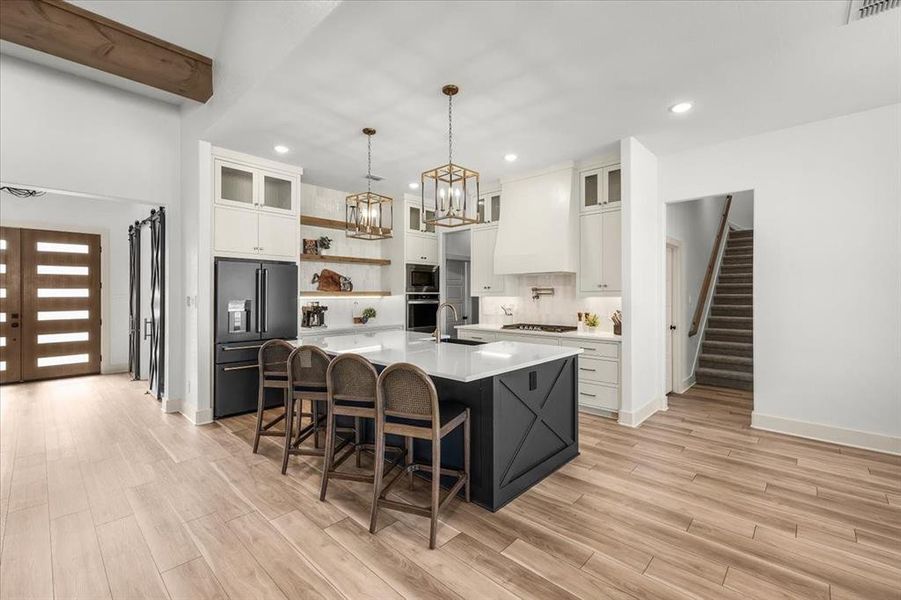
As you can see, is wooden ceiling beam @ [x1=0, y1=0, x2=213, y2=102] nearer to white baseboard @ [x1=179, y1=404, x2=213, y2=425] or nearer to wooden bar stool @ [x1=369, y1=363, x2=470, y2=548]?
white baseboard @ [x1=179, y1=404, x2=213, y2=425]

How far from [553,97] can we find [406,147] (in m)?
1.72

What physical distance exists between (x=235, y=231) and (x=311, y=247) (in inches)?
47.4

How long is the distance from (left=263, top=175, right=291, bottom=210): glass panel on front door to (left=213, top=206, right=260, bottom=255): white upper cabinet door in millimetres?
288

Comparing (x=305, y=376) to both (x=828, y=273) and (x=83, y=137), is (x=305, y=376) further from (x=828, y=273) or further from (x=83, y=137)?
(x=828, y=273)

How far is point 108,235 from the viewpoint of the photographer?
6.84 meters

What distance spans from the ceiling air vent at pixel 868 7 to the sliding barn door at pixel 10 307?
9.59m

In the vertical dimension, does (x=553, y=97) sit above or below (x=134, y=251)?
above

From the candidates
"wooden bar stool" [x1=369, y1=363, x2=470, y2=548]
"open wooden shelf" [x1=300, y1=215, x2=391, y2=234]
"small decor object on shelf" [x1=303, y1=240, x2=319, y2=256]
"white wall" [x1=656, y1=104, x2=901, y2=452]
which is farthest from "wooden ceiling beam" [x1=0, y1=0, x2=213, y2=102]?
"white wall" [x1=656, y1=104, x2=901, y2=452]

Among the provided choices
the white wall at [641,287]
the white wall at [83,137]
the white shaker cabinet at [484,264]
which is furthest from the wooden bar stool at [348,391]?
the white wall at [83,137]

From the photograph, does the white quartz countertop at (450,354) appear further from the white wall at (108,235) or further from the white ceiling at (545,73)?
the white wall at (108,235)

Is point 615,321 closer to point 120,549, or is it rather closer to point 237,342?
point 237,342

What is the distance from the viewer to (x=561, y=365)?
324cm

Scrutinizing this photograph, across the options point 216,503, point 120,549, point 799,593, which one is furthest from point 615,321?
point 120,549

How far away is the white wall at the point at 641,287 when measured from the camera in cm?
421
